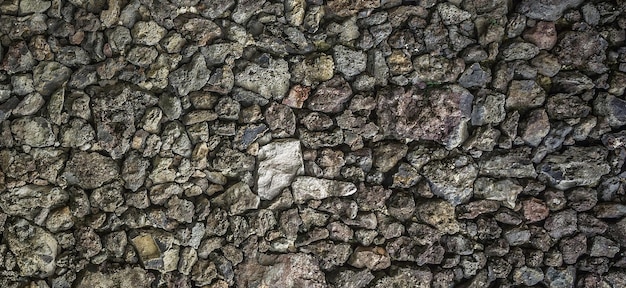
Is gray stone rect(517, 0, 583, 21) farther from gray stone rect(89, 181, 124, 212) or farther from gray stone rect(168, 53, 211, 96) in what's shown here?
gray stone rect(89, 181, 124, 212)

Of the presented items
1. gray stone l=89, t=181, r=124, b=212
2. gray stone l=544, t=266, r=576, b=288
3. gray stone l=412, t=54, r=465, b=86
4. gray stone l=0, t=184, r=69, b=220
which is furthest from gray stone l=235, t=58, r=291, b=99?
gray stone l=544, t=266, r=576, b=288

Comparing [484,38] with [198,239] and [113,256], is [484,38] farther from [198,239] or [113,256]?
[113,256]

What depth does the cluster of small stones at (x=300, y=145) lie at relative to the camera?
254cm

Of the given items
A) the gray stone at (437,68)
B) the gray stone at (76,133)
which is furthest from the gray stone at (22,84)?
the gray stone at (437,68)

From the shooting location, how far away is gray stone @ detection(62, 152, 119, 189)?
100 inches

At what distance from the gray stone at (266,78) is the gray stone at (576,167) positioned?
1.15m

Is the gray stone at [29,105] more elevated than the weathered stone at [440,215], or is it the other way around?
the gray stone at [29,105]

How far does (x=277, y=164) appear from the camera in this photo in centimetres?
257

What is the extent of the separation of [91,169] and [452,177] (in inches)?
59.9

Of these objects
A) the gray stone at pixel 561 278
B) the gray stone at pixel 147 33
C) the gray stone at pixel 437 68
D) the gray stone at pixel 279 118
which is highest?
the gray stone at pixel 147 33

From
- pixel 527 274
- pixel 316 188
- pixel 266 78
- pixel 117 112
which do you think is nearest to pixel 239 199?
pixel 316 188

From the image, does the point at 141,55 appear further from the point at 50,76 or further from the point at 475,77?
the point at 475,77

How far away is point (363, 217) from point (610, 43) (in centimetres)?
126

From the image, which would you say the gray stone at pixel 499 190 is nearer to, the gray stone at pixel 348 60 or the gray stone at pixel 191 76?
the gray stone at pixel 348 60
